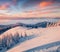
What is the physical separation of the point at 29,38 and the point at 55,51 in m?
0.25

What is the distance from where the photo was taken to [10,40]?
151cm

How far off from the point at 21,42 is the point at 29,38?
0.08 meters

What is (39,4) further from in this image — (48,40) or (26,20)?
(48,40)

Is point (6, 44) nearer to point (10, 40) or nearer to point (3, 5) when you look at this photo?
point (10, 40)

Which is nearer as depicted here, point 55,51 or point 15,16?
point 55,51

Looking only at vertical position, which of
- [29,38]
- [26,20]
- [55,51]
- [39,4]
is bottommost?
[55,51]

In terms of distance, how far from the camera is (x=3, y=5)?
1.57 meters

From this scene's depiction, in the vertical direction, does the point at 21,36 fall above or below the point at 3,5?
below

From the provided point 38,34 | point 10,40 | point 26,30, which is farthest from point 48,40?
point 10,40

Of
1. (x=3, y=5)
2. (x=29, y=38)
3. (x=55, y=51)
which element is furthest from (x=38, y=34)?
(x=3, y=5)

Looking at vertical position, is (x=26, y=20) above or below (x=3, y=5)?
below

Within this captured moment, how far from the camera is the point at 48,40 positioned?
4.84 ft

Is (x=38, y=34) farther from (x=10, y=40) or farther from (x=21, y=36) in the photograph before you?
(x=10, y=40)

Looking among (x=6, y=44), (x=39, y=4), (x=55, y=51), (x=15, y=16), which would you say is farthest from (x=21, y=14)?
(x=55, y=51)
